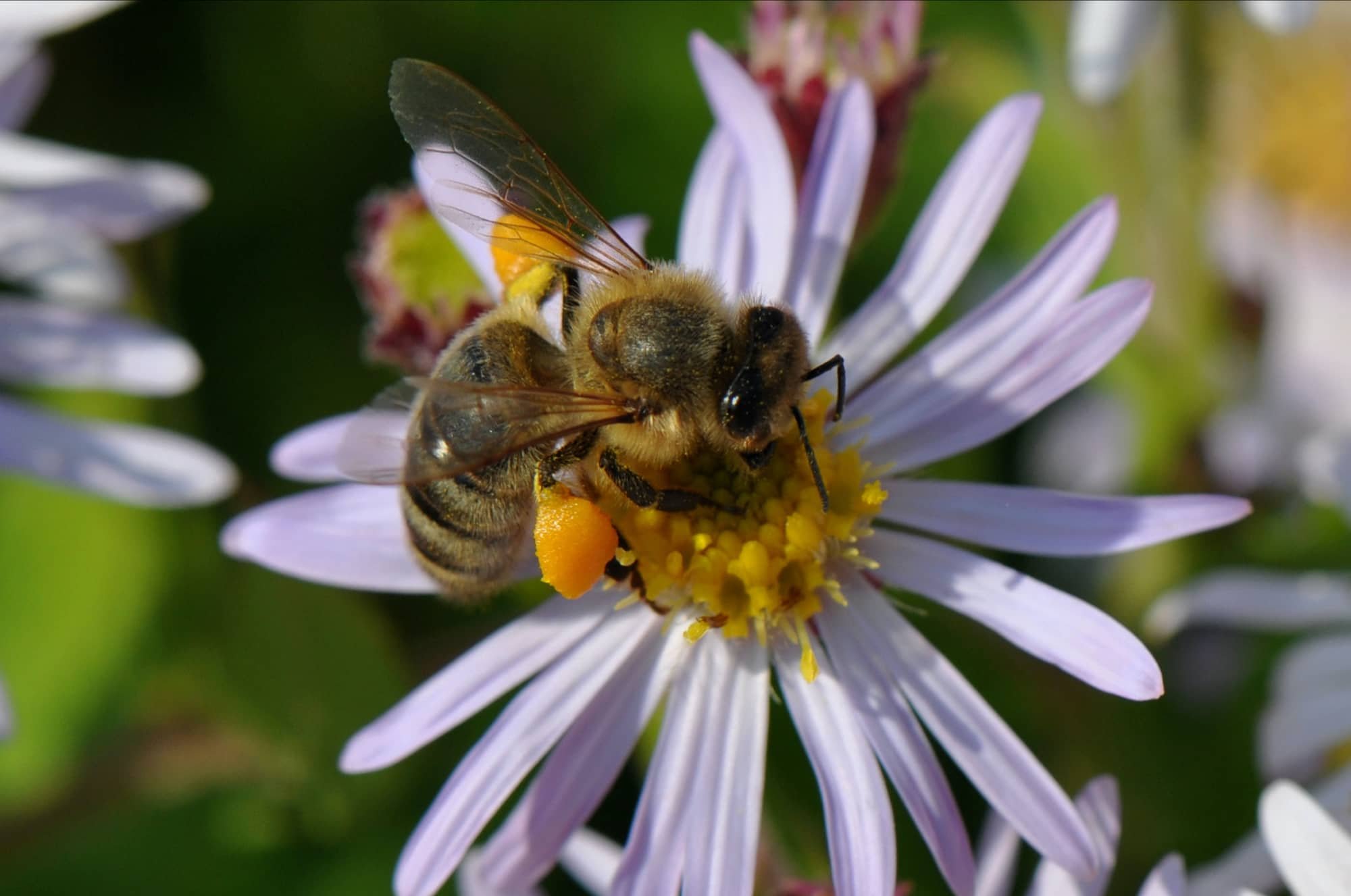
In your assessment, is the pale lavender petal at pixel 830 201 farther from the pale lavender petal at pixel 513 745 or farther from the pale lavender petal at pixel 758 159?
the pale lavender petal at pixel 513 745

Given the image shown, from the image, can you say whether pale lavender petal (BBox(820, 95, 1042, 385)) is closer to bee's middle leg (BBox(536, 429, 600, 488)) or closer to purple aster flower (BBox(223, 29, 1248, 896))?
purple aster flower (BBox(223, 29, 1248, 896))

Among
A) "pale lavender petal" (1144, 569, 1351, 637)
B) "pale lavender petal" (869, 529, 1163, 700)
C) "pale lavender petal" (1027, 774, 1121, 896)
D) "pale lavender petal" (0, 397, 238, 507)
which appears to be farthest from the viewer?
"pale lavender petal" (0, 397, 238, 507)

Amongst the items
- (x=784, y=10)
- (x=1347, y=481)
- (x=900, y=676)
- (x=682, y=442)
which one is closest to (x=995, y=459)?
(x=1347, y=481)

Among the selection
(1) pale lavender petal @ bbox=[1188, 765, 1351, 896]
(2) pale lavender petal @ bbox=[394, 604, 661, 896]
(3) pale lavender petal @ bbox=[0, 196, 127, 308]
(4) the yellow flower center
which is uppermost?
(3) pale lavender petal @ bbox=[0, 196, 127, 308]

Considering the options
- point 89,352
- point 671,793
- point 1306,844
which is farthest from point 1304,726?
point 89,352

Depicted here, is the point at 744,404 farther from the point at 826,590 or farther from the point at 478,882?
the point at 478,882

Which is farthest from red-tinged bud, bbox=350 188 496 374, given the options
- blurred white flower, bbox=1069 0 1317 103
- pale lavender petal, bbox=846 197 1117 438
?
blurred white flower, bbox=1069 0 1317 103

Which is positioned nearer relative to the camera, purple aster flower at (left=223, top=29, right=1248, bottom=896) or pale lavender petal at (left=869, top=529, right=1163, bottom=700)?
pale lavender petal at (left=869, top=529, right=1163, bottom=700)
